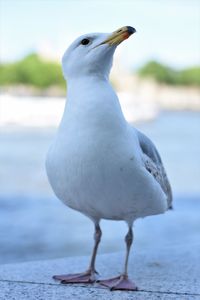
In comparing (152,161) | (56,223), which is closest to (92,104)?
(152,161)

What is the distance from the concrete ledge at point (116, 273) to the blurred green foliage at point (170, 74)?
57.6 metres

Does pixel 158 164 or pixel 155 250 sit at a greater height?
pixel 158 164

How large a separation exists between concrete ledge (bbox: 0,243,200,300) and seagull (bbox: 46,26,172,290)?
10cm

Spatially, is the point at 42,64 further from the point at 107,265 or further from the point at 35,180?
the point at 107,265

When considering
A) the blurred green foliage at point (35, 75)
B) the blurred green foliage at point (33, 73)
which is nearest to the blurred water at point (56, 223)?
the blurred green foliage at point (33, 73)

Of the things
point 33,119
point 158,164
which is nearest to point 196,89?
point 33,119

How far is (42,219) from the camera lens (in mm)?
4730

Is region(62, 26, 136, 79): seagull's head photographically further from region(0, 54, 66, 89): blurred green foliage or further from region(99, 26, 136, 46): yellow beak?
region(0, 54, 66, 89): blurred green foliage

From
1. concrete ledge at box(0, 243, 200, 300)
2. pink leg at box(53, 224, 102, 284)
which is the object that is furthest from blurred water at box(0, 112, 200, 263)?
pink leg at box(53, 224, 102, 284)

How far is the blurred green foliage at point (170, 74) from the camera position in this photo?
60.1 metres

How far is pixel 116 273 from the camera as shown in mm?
2498

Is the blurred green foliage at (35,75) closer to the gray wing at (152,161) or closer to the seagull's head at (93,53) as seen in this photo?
the gray wing at (152,161)

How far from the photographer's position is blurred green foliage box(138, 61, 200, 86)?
60125 mm

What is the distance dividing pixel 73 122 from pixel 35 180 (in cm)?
445
